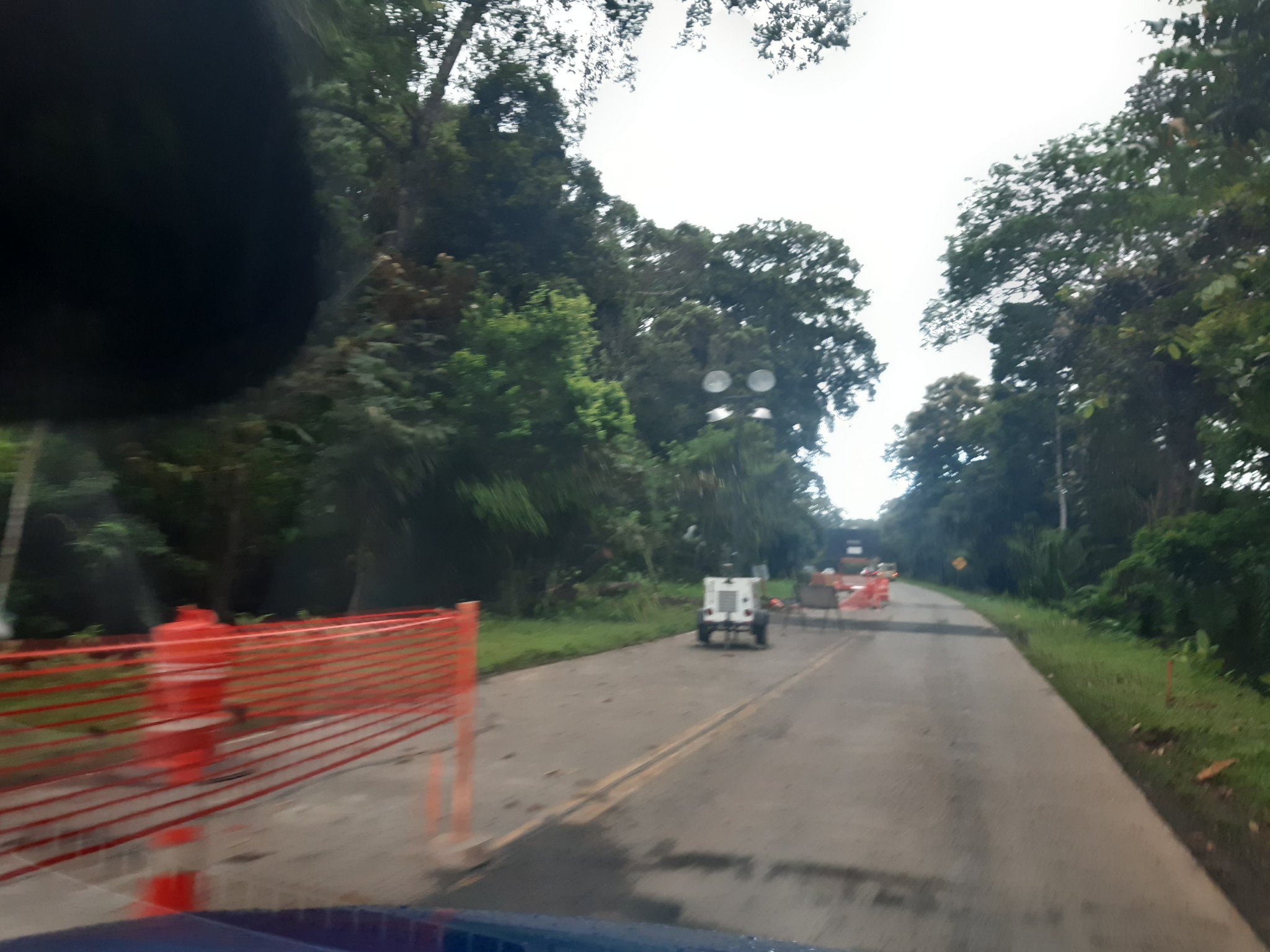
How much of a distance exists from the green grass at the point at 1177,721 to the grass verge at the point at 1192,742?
0.02 meters

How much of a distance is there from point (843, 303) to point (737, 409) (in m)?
10.2

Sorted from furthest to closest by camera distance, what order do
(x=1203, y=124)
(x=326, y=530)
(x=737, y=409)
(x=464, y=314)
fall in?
(x=737, y=409) → (x=464, y=314) → (x=326, y=530) → (x=1203, y=124)

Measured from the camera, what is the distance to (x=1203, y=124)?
565 inches

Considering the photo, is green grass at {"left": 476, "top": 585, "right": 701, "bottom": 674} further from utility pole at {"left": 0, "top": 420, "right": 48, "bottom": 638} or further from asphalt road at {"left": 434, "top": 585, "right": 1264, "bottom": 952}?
asphalt road at {"left": 434, "top": 585, "right": 1264, "bottom": 952}

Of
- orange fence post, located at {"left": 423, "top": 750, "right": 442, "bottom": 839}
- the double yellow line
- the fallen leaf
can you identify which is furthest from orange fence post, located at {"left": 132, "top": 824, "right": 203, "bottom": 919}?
the fallen leaf

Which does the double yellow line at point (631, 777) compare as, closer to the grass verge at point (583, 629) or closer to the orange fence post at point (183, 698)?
the orange fence post at point (183, 698)

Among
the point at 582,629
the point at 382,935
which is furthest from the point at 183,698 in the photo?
the point at 582,629

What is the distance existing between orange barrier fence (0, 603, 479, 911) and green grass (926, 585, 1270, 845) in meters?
5.97

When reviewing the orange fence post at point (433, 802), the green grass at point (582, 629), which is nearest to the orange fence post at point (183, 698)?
the orange fence post at point (433, 802)

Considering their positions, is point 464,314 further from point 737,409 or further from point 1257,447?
point 737,409

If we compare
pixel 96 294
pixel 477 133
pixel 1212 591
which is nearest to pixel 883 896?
pixel 96 294

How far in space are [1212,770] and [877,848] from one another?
14.8ft

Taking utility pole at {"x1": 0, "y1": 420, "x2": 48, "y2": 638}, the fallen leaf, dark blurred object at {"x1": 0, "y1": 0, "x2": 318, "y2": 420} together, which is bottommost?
the fallen leaf

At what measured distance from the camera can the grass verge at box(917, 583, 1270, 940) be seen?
22.8ft
